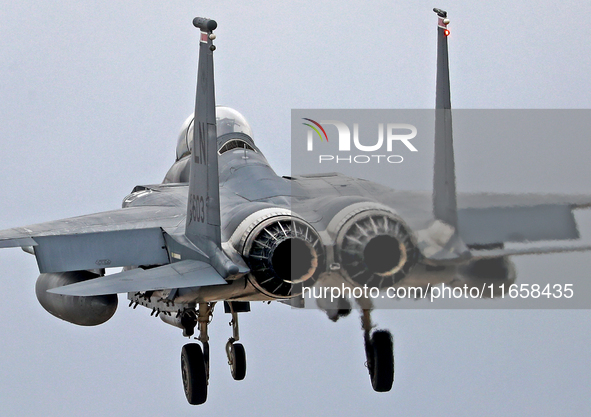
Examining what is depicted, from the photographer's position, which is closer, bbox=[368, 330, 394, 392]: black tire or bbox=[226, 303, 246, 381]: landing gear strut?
bbox=[368, 330, 394, 392]: black tire

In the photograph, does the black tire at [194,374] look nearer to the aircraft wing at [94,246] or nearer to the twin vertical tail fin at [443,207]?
the aircraft wing at [94,246]

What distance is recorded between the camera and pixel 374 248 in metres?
14.7

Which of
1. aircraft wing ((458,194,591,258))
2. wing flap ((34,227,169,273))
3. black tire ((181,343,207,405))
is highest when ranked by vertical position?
wing flap ((34,227,169,273))

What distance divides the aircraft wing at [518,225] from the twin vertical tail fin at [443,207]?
0.12 metres

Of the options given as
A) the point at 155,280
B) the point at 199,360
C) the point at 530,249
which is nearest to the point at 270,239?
the point at 155,280

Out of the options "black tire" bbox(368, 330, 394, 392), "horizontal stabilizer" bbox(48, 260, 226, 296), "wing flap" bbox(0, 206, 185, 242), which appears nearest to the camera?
"horizontal stabilizer" bbox(48, 260, 226, 296)

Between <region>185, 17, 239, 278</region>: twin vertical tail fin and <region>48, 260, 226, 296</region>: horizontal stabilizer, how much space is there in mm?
232

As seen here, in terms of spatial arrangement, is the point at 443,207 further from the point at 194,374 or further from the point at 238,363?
the point at 238,363

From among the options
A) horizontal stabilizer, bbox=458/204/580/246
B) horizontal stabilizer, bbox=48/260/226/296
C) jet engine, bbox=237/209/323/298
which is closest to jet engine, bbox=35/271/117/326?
horizontal stabilizer, bbox=48/260/226/296

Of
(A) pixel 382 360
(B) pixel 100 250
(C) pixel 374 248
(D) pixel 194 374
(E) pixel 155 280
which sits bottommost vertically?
(D) pixel 194 374

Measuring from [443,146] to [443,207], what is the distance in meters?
0.80

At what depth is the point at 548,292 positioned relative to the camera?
49.0ft

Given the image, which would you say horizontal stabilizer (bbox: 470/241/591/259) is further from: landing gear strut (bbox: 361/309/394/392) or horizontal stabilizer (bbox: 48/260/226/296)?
landing gear strut (bbox: 361/309/394/392)

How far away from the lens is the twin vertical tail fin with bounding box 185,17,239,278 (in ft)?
51.8
